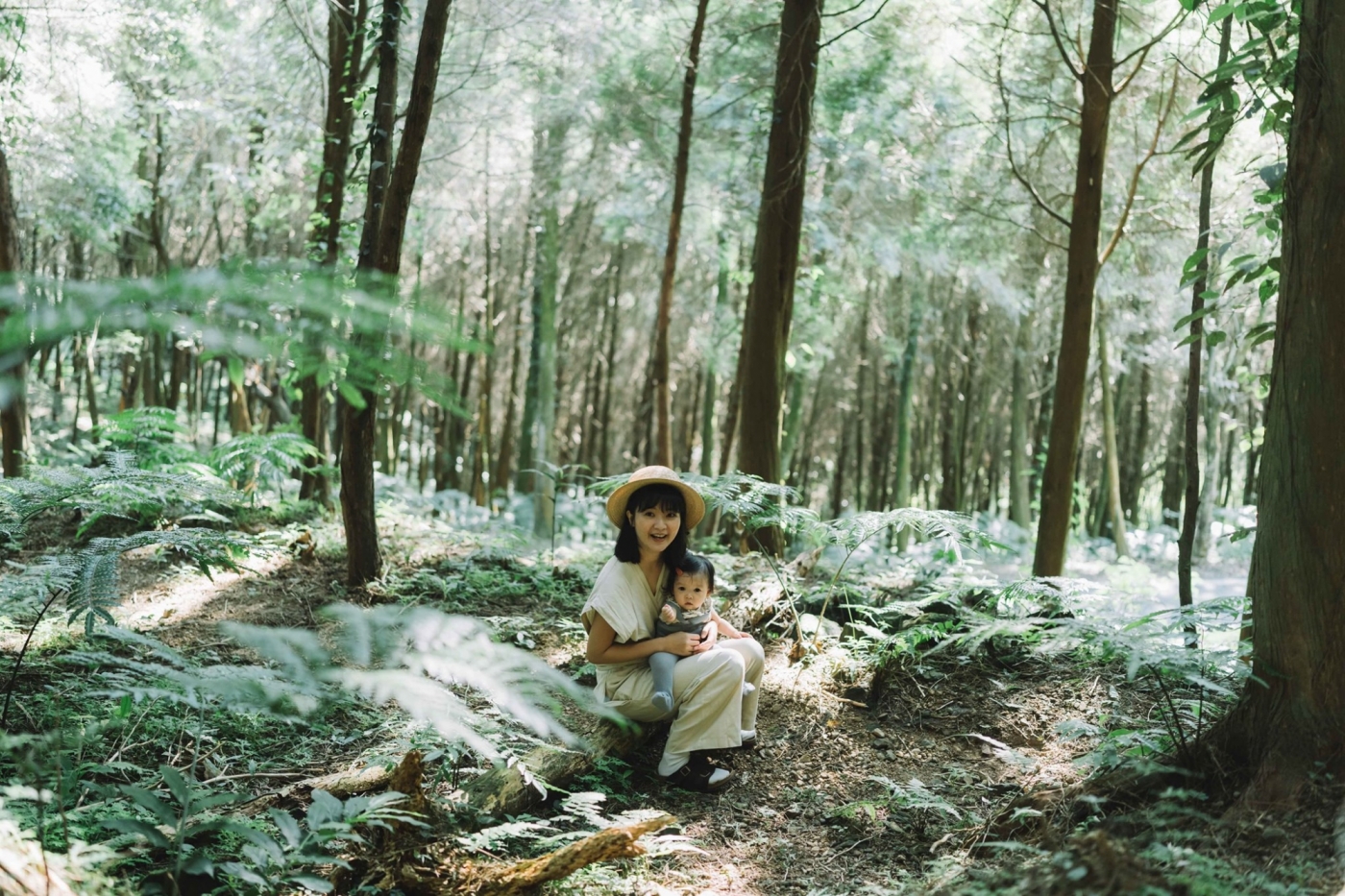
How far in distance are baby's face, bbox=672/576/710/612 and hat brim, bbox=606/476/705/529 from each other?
0.32 m

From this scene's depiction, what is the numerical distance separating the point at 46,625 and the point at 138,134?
1180 cm

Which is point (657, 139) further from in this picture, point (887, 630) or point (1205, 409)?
point (1205, 409)

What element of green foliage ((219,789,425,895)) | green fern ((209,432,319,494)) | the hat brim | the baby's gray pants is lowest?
green foliage ((219,789,425,895))

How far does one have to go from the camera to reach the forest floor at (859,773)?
2596mm

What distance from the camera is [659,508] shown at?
4.25 m

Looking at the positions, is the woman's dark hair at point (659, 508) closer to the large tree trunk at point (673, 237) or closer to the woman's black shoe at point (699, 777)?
the woman's black shoe at point (699, 777)

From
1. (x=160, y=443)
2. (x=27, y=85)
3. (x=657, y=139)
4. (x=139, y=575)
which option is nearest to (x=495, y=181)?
(x=657, y=139)

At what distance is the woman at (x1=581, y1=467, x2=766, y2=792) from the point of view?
410 cm

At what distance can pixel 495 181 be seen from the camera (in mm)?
15820

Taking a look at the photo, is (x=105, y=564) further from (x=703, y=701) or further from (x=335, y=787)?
(x=703, y=701)

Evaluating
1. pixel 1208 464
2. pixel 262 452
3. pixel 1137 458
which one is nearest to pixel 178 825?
pixel 262 452

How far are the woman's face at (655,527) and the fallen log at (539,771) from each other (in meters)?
0.86

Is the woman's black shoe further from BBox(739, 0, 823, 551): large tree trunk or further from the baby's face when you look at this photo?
BBox(739, 0, 823, 551): large tree trunk

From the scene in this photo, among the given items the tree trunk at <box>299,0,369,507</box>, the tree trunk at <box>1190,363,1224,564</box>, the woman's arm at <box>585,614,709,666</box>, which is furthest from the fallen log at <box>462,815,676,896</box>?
the tree trunk at <box>1190,363,1224,564</box>
